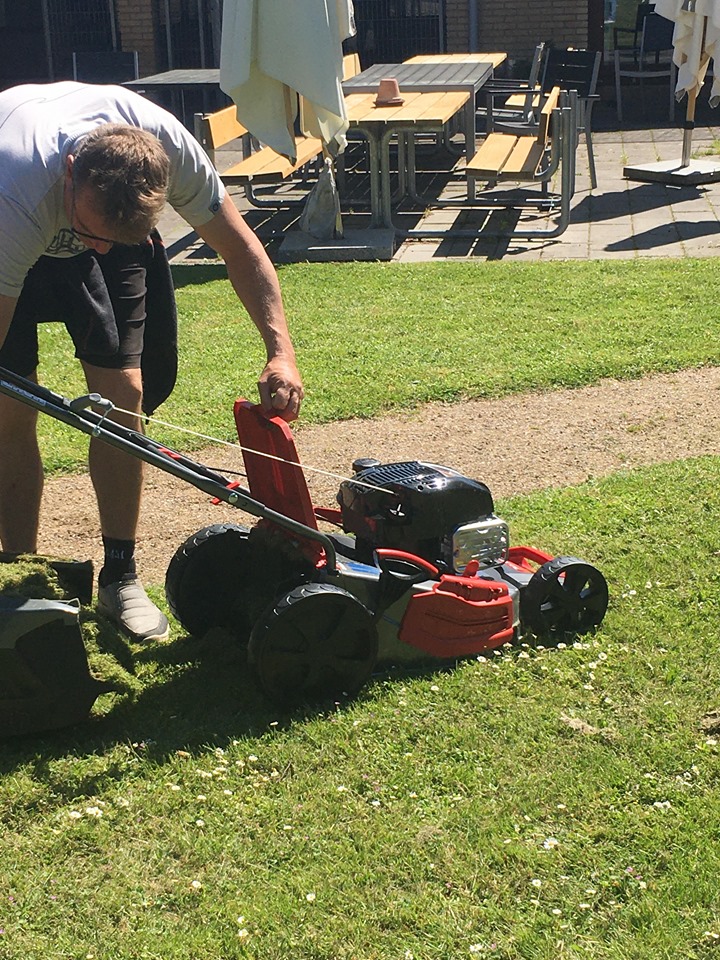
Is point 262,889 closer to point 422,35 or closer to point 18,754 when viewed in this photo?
point 18,754

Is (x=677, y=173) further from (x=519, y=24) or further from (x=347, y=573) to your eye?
(x=347, y=573)

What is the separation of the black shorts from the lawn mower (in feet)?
1.33

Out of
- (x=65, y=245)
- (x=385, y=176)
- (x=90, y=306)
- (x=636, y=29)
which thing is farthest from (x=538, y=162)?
(x=636, y=29)

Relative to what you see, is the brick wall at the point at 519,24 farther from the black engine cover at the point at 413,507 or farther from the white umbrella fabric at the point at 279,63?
the black engine cover at the point at 413,507

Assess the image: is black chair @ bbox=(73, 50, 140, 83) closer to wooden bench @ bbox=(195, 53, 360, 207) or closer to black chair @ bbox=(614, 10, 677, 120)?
black chair @ bbox=(614, 10, 677, 120)

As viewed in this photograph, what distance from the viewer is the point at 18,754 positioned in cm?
348

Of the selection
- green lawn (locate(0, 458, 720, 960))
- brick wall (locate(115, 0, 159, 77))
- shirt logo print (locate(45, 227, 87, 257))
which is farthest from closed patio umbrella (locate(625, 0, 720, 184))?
brick wall (locate(115, 0, 159, 77))

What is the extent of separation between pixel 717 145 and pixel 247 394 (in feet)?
29.5

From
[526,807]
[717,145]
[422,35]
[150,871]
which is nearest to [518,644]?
[526,807]

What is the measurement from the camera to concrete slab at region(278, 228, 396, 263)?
9.51 meters

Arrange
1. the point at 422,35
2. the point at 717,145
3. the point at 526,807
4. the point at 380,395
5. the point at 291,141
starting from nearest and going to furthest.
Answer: the point at 526,807, the point at 380,395, the point at 291,141, the point at 717,145, the point at 422,35

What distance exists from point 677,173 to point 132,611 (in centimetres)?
857

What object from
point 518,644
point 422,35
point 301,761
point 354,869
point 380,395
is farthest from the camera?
point 422,35

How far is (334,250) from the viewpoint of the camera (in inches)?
375
